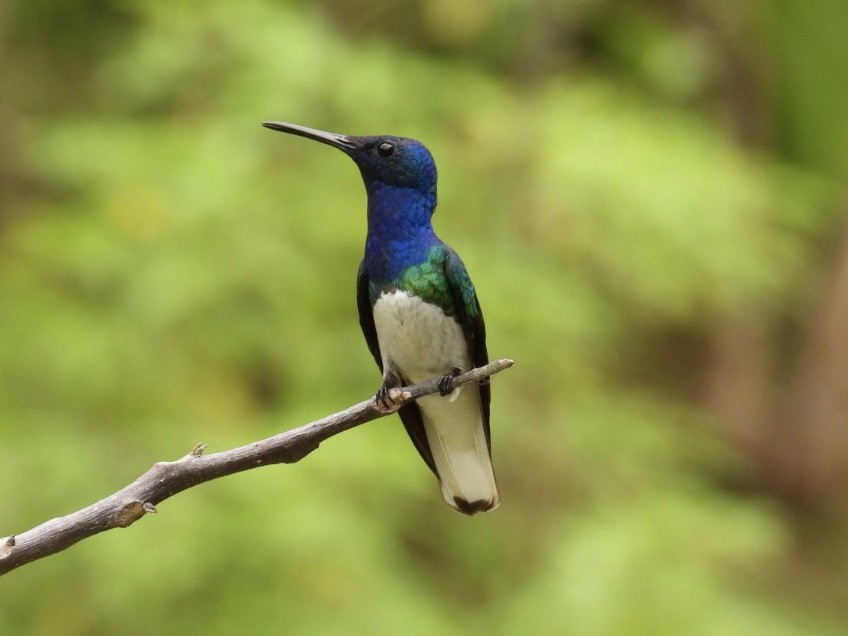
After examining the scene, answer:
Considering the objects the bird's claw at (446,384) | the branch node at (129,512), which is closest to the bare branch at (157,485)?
the branch node at (129,512)

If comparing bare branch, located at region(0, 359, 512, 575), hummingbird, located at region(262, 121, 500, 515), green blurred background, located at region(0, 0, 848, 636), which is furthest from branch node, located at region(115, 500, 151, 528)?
green blurred background, located at region(0, 0, 848, 636)

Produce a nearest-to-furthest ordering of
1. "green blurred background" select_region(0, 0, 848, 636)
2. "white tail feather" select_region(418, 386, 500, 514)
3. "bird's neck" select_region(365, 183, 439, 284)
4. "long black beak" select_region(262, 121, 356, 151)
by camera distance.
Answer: "long black beak" select_region(262, 121, 356, 151)
"white tail feather" select_region(418, 386, 500, 514)
"bird's neck" select_region(365, 183, 439, 284)
"green blurred background" select_region(0, 0, 848, 636)

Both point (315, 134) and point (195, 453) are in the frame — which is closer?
point (195, 453)

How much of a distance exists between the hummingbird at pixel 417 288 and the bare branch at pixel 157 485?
0.55 metres

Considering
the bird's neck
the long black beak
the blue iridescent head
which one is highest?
the long black beak

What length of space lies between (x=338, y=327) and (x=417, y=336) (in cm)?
222

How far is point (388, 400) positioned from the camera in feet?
5.79

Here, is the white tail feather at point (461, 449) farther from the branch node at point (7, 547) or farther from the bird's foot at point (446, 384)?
the branch node at point (7, 547)

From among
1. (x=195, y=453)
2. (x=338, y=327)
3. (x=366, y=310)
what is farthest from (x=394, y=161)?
(x=338, y=327)

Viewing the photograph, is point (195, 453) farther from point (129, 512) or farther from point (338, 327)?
point (338, 327)

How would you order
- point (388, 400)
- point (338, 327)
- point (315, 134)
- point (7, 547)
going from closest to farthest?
point (7, 547) → point (388, 400) → point (315, 134) → point (338, 327)

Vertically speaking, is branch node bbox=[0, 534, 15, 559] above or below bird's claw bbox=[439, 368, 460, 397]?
below

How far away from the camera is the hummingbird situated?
2.20 metres

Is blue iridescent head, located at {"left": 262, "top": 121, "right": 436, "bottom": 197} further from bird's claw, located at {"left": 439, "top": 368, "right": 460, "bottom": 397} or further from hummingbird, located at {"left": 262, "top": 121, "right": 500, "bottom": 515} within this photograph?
bird's claw, located at {"left": 439, "top": 368, "right": 460, "bottom": 397}
